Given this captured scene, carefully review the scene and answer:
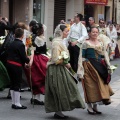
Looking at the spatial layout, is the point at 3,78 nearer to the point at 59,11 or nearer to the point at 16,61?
the point at 16,61

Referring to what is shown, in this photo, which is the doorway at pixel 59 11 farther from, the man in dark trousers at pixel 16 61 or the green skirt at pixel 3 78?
the man in dark trousers at pixel 16 61

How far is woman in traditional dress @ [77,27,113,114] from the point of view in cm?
861

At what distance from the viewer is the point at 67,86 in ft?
26.8

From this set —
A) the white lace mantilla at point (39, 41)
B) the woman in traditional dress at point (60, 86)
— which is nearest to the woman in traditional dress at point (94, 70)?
the woman in traditional dress at point (60, 86)

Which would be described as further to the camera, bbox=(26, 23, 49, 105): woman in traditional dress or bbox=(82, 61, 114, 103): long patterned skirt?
bbox=(26, 23, 49, 105): woman in traditional dress

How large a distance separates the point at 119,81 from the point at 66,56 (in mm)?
5711

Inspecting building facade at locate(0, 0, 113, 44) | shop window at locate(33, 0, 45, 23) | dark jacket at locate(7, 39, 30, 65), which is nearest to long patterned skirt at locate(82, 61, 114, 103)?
dark jacket at locate(7, 39, 30, 65)

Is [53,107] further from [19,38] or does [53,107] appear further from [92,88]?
[19,38]

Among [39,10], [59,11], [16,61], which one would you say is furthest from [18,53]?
[59,11]

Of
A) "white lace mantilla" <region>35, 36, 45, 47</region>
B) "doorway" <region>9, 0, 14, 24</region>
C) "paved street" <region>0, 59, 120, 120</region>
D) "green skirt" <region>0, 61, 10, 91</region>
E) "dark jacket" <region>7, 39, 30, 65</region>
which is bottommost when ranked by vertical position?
"paved street" <region>0, 59, 120, 120</region>

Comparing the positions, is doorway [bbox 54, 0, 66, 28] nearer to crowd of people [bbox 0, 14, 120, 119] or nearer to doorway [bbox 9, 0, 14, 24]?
doorway [bbox 9, 0, 14, 24]

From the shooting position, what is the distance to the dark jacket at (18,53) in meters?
9.01

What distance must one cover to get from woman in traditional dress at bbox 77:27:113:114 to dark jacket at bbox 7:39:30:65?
1.16 metres

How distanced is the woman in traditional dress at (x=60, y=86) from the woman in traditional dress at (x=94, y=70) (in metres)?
0.43
